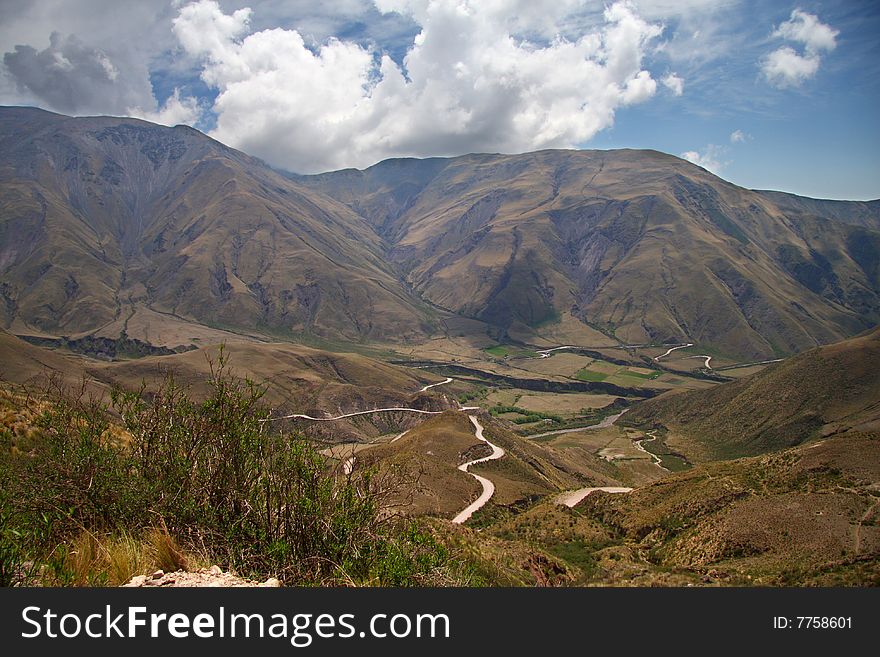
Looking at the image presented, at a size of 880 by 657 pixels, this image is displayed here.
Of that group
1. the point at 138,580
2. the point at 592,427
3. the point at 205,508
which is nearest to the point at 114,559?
the point at 138,580

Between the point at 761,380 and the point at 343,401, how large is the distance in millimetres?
108174

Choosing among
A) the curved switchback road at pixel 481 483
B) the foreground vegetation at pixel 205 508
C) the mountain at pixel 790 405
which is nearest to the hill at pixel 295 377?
the curved switchback road at pixel 481 483

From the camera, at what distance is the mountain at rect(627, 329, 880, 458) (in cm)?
10356

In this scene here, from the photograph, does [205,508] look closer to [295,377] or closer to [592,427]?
[295,377]

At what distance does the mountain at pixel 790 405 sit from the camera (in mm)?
103562

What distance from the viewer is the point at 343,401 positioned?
473ft

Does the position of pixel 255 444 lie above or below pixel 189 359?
below

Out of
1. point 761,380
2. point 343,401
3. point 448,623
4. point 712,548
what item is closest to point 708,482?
point 712,548

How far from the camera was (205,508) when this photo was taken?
41.2ft

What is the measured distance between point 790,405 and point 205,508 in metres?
130

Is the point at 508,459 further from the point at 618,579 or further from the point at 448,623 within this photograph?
the point at 448,623

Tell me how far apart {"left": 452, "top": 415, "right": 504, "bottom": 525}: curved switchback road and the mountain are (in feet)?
183

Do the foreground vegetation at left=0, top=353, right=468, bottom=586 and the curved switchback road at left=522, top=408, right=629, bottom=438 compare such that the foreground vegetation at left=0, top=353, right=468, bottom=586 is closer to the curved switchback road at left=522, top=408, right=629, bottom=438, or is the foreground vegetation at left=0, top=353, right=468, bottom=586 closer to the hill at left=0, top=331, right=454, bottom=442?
the hill at left=0, top=331, right=454, bottom=442

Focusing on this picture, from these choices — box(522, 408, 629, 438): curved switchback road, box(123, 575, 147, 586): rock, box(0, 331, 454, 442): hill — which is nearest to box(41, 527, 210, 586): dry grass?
box(123, 575, 147, 586): rock
